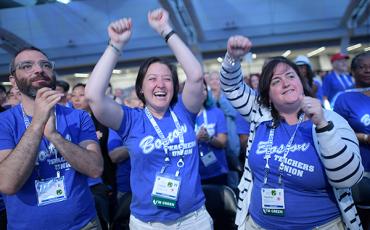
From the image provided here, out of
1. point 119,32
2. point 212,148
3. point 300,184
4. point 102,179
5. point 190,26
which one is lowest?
point 102,179

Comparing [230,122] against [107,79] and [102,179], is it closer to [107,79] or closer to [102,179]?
[102,179]

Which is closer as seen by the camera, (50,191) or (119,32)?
(50,191)

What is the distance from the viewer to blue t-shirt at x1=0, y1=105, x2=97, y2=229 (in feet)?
5.50

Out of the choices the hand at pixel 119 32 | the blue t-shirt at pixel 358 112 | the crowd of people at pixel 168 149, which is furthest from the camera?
the blue t-shirt at pixel 358 112

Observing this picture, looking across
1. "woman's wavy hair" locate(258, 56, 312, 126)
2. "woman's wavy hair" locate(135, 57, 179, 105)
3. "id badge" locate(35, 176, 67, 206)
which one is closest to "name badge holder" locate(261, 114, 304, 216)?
"woman's wavy hair" locate(258, 56, 312, 126)

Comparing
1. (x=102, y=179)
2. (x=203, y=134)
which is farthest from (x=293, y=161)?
(x=102, y=179)

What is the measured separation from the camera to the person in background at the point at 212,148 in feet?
10.5

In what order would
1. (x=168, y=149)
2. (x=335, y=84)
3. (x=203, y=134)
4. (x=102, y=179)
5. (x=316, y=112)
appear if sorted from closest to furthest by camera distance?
(x=316, y=112)
(x=168, y=149)
(x=203, y=134)
(x=102, y=179)
(x=335, y=84)

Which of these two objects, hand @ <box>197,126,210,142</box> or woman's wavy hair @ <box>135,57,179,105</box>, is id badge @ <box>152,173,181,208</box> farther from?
hand @ <box>197,126,210,142</box>

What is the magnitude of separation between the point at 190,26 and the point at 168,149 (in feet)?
35.8

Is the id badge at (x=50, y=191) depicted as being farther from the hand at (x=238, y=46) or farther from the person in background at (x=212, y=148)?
the person in background at (x=212, y=148)

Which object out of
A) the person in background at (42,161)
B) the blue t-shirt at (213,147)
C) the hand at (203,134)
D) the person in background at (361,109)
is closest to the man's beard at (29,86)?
the person in background at (42,161)

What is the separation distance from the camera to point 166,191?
5.93 feet

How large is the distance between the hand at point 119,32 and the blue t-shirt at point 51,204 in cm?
55
